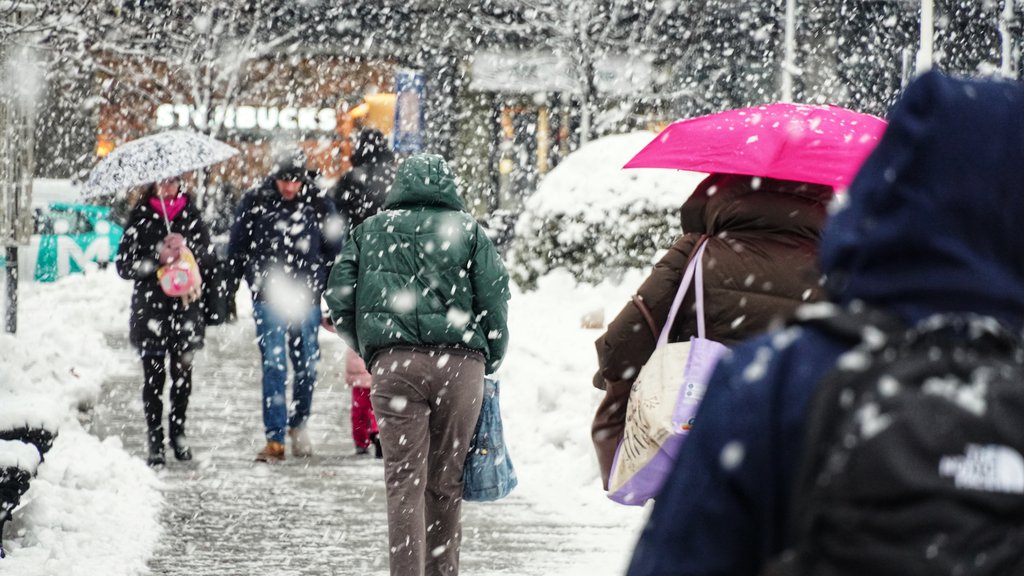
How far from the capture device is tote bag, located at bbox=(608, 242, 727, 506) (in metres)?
4.24

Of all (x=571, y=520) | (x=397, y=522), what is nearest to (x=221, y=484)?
(x=571, y=520)

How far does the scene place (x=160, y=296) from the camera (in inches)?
362

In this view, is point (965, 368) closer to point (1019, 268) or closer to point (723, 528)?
point (1019, 268)

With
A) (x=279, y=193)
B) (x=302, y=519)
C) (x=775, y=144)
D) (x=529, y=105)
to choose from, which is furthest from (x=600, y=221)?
(x=529, y=105)

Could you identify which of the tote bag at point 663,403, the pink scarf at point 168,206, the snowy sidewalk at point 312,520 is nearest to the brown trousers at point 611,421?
the tote bag at point 663,403

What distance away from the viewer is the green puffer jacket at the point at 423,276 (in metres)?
5.81

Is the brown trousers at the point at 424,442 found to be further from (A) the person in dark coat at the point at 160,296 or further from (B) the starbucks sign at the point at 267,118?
(B) the starbucks sign at the point at 267,118

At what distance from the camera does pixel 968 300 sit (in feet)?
5.81

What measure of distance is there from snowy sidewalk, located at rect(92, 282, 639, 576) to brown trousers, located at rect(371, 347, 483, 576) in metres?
0.90

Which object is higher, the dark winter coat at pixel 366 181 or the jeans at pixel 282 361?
the dark winter coat at pixel 366 181

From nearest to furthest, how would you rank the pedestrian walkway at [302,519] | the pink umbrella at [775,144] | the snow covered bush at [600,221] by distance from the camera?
1. the pink umbrella at [775,144]
2. the pedestrian walkway at [302,519]
3. the snow covered bush at [600,221]

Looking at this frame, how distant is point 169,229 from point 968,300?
793 cm

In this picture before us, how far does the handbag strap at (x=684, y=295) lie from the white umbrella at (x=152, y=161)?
17.8ft

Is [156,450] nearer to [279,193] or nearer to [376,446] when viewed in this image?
[376,446]
